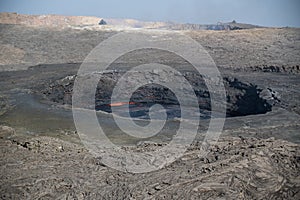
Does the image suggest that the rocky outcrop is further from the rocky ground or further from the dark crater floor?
the dark crater floor

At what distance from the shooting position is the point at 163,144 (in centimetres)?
604

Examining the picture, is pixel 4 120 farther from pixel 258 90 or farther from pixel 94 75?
pixel 258 90

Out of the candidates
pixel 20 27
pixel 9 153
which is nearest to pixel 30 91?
pixel 9 153

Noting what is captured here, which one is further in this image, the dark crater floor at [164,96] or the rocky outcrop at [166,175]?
the dark crater floor at [164,96]

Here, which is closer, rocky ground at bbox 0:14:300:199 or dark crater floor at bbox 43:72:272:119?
rocky ground at bbox 0:14:300:199

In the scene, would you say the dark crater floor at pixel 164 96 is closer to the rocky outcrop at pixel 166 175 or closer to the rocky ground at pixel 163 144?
the rocky ground at pixel 163 144

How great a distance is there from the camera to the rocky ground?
14.3ft

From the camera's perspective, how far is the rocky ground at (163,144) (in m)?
4.37

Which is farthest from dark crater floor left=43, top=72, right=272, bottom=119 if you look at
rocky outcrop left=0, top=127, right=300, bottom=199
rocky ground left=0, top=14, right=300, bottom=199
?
rocky outcrop left=0, top=127, right=300, bottom=199

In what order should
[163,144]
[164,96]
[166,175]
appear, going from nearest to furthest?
[166,175]
[163,144]
[164,96]

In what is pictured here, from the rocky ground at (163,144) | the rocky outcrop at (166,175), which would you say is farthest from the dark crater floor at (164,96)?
the rocky outcrop at (166,175)

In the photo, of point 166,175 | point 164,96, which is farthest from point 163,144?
point 164,96

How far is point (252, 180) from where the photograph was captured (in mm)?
4555

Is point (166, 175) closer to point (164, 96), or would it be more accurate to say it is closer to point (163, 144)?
point (163, 144)
